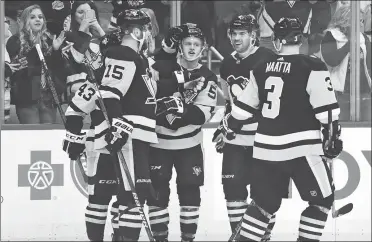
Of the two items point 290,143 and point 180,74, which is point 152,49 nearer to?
point 180,74

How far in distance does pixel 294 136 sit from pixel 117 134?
971 mm

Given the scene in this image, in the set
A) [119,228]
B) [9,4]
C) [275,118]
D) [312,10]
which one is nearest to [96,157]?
[119,228]

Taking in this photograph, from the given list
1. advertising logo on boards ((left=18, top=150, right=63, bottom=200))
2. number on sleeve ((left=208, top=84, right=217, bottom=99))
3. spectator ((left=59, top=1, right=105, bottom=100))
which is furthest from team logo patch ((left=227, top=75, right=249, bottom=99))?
advertising logo on boards ((left=18, top=150, right=63, bottom=200))

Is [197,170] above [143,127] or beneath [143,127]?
beneath

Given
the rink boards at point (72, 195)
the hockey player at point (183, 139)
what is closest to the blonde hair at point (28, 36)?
the rink boards at point (72, 195)

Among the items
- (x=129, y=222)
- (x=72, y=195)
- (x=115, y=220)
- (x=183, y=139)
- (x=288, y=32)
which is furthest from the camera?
(x=72, y=195)

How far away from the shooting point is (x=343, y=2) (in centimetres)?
728

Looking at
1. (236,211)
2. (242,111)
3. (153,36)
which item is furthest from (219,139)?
(153,36)

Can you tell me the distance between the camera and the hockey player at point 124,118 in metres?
5.49

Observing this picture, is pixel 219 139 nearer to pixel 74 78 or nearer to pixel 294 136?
pixel 294 136

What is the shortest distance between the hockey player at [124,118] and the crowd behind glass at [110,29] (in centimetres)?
123

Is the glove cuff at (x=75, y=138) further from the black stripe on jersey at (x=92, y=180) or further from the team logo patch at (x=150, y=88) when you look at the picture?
the team logo patch at (x=150, y=88)

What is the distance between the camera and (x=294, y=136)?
5199 mm

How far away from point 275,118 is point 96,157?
46.7 inches
